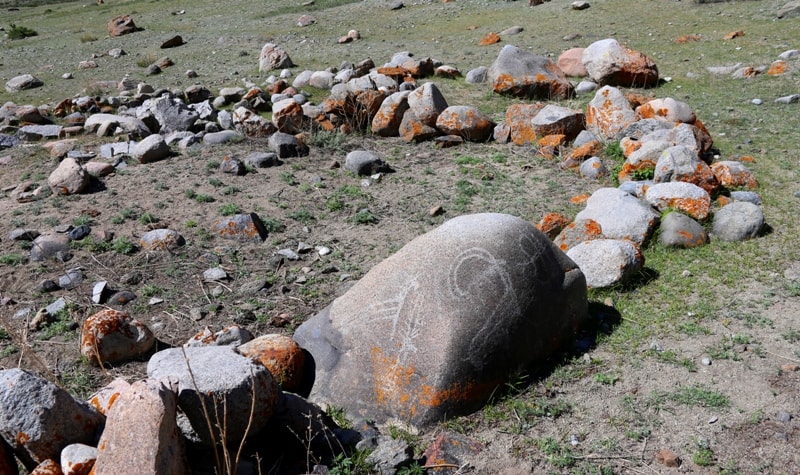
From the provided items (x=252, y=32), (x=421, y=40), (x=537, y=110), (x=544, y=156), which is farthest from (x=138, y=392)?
(x=252, y=32)

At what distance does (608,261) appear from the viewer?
199 inches

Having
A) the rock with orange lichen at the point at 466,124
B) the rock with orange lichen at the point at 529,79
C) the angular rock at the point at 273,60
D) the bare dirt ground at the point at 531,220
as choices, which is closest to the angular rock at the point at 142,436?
the bare dirt ground at the point at 531,220

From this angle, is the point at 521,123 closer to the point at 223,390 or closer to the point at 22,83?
the point at 223,390

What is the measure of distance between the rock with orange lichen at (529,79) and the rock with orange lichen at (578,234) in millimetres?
5014

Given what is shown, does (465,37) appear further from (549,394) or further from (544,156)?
(549,394)

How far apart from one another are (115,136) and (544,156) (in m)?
5.65

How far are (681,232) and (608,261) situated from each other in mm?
991

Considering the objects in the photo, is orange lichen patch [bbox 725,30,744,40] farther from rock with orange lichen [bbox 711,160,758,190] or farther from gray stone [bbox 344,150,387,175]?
gray stone [bbox 344,150,387,175]

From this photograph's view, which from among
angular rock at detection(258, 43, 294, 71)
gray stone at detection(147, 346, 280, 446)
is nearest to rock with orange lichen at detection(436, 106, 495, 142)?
angular rock at detection(258, 43, 294, 71)

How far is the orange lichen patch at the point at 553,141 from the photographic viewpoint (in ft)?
26.6

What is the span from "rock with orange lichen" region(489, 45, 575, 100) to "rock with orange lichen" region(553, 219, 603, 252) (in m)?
5.01

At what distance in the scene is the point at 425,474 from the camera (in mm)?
3432

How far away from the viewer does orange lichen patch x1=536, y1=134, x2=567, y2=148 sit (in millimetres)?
8094

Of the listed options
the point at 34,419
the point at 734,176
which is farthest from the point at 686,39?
the point at 34,419
